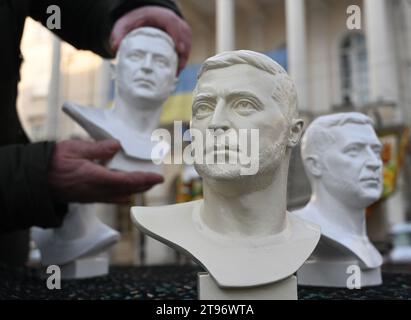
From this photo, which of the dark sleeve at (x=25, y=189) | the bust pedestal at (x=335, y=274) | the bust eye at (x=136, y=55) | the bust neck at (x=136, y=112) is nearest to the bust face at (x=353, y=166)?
the bust pedestal at (x=335, y=274)

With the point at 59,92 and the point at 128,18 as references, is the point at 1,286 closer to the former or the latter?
the point at 128,18

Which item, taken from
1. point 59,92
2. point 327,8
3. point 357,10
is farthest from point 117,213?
point 357,10

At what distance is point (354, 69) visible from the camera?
544 inches

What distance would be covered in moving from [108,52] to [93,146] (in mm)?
1066

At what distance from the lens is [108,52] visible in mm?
3557

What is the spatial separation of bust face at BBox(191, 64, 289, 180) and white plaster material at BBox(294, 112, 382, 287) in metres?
1.06

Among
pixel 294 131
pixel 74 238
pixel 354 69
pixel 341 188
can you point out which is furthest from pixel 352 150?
pixel 354 69

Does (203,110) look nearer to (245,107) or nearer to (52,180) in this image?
(245,107)

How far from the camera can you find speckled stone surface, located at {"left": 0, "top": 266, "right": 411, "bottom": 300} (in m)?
2.23

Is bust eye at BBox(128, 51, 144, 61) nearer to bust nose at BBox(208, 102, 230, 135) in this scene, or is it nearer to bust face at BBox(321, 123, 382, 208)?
bust face at BBox(321, 123, 382, 208)

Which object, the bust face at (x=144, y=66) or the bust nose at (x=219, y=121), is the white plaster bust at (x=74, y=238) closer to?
the bust face at (x=144, y=66)

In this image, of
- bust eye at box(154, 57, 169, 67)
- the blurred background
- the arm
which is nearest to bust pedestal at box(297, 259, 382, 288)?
the arm

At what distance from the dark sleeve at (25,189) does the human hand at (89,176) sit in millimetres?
73

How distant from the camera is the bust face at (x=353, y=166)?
109 inches
